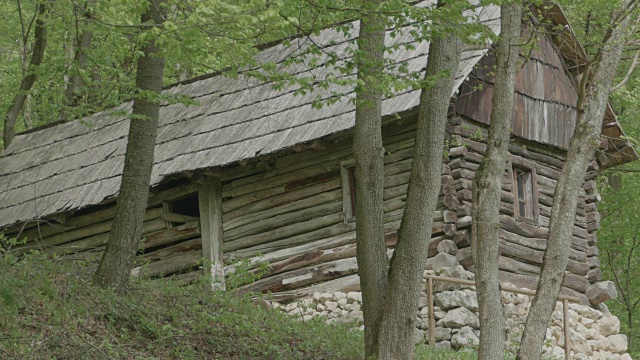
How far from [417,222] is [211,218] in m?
6.77

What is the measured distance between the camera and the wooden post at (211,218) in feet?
49.9

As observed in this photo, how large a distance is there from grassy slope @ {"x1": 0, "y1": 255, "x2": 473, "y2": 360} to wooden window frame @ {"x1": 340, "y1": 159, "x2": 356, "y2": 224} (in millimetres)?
2807

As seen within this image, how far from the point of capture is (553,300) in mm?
8891

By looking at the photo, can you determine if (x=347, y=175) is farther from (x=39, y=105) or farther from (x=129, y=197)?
(x=39, y=105)

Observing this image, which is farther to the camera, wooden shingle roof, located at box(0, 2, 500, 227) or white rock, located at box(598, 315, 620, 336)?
white rock, located at box(598, 315, 620, 336)

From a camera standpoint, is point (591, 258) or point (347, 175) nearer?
point (347, 175)

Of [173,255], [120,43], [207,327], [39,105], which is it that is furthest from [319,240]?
[39,105]

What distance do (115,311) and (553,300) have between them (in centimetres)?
419

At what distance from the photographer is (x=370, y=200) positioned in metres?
A: 9.54

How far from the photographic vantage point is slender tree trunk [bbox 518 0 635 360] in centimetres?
881

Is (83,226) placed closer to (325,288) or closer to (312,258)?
(312,258)

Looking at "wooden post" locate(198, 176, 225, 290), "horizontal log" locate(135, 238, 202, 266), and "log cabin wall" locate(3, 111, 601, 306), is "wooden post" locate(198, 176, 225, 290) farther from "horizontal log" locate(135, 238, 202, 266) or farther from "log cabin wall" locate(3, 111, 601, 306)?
"horizontal log" locate(135, 238, 202, 266)

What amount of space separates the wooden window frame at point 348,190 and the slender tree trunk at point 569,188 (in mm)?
5246

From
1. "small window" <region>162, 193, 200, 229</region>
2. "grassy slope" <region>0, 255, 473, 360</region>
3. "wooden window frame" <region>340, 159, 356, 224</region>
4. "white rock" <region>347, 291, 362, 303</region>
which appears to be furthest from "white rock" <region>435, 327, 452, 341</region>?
"small window" <region>162, 193, 200, 229</region>
